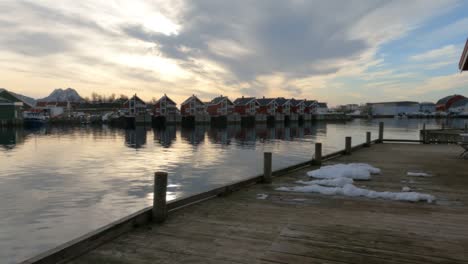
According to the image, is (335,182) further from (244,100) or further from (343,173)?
(244,100)

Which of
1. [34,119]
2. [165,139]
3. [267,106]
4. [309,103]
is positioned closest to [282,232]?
[165,139]

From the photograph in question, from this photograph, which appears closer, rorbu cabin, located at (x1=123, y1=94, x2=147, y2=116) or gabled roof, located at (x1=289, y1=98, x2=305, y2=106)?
rorbu cabin, located at (x1=123, y1=94, x2=147, y2=116)

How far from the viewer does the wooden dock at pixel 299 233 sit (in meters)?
4.56

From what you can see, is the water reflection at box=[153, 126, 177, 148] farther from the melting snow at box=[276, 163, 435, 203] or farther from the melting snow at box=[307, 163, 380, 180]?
the melting snow at box=[276, 163, 435, 203]

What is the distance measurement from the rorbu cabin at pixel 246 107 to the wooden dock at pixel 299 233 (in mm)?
99805

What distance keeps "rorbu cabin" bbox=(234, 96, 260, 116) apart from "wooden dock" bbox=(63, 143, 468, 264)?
99805mm

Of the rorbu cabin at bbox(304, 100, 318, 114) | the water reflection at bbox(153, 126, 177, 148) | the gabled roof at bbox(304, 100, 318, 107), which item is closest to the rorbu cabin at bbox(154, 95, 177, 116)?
the water reflection at bbox(153, 126, 177, 148)

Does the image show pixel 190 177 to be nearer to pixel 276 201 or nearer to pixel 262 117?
pixel 276 201

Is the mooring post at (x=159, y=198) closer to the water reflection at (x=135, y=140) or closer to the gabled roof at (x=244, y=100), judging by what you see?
the water reflection at (x=135, y=140)

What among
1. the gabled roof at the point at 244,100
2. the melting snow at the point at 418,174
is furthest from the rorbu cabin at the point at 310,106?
the melting snow at the point at 418,174

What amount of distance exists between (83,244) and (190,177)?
1465 centimetres

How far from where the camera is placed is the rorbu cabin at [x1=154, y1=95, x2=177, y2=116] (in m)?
99.6

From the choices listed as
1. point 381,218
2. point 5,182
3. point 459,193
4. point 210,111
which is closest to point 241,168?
point 5,182

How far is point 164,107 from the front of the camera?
100000 millimetres
